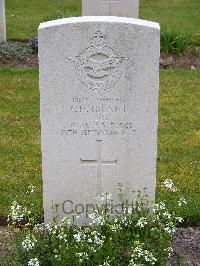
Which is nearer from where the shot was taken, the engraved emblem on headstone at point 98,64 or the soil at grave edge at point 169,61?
the engraved emblem on headstone at point 98,64

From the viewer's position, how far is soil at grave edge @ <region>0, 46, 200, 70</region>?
10.5 m

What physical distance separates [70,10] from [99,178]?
36.8ft

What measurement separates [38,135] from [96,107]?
3.01 m

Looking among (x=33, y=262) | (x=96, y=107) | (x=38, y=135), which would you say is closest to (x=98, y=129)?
(x=96, y=107)

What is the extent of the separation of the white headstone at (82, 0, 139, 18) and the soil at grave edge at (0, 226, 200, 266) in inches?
247

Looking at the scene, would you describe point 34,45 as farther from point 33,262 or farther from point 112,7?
point 33,262

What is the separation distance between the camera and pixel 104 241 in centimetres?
418

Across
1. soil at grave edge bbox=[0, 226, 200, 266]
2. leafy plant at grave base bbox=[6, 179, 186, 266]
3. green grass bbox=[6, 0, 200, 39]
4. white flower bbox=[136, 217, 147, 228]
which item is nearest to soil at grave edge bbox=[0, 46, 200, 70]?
green grass bbox=[6, 0, 200, 39]

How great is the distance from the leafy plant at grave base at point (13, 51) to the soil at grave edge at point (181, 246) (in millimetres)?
5815

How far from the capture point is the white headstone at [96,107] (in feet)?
14.2

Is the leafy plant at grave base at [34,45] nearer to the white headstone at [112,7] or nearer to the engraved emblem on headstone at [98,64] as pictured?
the white headstone at [112,7]

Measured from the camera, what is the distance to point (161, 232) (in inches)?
167

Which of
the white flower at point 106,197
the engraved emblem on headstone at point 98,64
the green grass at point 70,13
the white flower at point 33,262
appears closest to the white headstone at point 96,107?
the engraved emblem on headstone at point 98,64

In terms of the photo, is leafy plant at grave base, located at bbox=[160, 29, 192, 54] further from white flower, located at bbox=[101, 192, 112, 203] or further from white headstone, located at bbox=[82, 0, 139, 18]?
white flower, located at bbox=[101, 192, 112, 203]
